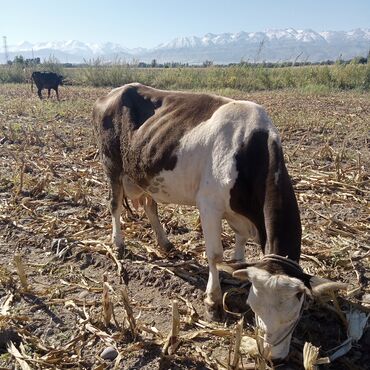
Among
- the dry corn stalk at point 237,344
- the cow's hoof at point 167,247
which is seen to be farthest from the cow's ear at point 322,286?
the cow's hoof at point 167,247

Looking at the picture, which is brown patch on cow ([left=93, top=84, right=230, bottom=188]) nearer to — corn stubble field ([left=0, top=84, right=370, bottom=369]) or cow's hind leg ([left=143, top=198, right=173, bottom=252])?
cow's hind leg ([left=143, top=198, right=173, bottom=252])

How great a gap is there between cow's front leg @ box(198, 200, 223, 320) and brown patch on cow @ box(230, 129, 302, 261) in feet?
0.80

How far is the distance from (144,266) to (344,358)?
2.35 m

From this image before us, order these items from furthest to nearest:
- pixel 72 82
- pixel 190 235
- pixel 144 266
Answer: pixel 72 82 → pixel 190 235 → pixel 144 266

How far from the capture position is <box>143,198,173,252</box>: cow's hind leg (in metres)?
5.63

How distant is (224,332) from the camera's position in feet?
13.1

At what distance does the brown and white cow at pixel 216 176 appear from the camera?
3256 millimetres

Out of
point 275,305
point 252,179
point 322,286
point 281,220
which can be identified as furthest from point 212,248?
point 322,286

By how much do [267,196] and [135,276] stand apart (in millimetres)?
2025

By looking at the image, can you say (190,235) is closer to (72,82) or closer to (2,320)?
(2,320)

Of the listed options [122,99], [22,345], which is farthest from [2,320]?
[122,99]

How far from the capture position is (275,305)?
123 inches

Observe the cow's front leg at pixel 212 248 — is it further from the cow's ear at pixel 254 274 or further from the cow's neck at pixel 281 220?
the cow's ear at pixel 254 274

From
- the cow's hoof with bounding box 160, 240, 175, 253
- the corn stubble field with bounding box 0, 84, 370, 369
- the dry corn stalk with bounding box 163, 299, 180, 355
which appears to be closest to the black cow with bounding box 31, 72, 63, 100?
the corn stubble field with bounding box 0, 84, 370, 369
